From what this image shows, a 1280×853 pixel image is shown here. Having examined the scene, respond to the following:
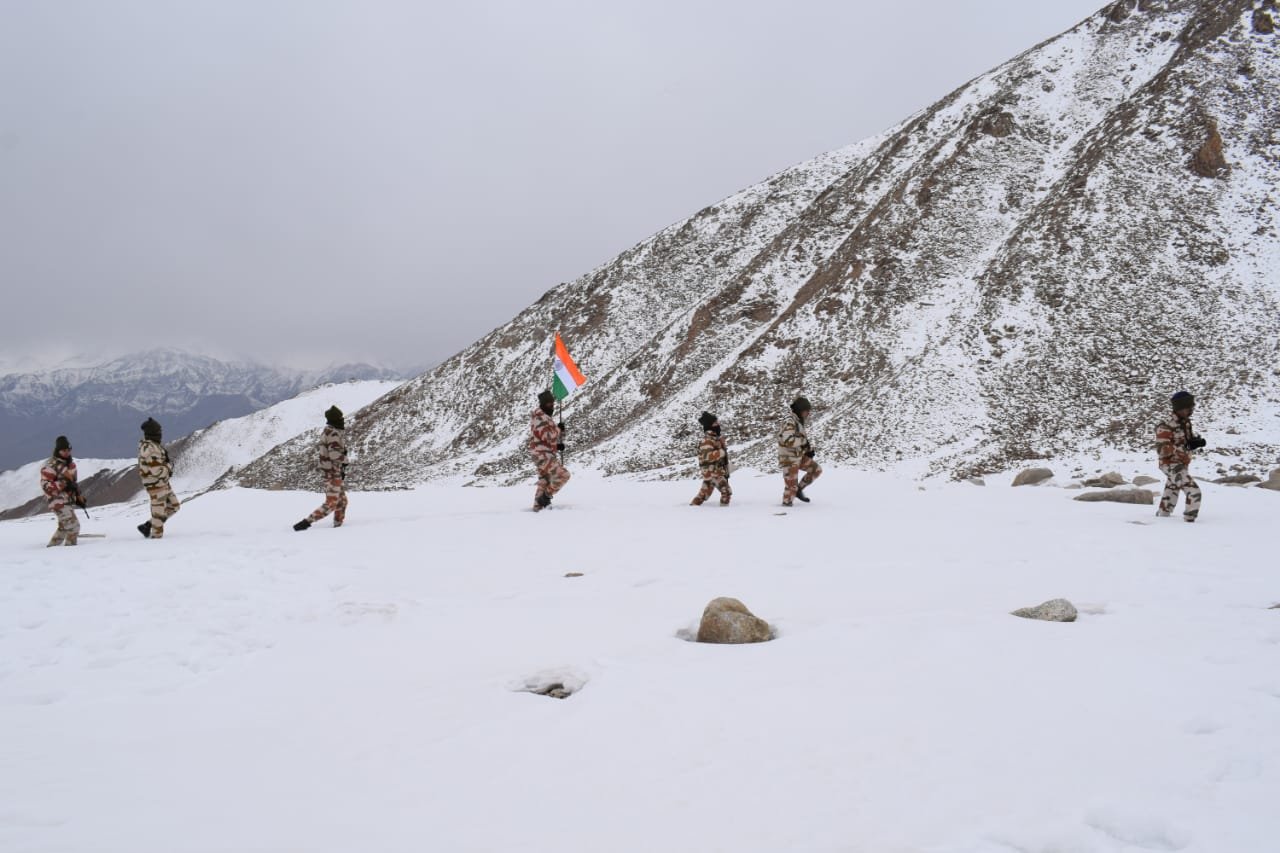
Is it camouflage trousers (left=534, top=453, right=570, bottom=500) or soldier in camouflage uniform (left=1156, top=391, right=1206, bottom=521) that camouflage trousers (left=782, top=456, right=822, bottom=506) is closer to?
camouflage trousers (left=534, top=453, right=570, bottom=500)

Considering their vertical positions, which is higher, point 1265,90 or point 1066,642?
point 1265,90

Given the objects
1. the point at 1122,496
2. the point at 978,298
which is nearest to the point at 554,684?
the point at 1122,496

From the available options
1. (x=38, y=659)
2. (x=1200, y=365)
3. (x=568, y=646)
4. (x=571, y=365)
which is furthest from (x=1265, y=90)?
(x=38, y=659)

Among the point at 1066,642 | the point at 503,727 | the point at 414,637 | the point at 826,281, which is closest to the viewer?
the point at 503,727

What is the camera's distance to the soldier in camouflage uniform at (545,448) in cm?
1551

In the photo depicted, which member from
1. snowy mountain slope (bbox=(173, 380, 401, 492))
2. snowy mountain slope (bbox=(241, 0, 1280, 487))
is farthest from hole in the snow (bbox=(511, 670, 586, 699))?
snowy mountain slope (bbox=(173, 380, 401, 492))

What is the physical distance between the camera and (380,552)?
10750mm

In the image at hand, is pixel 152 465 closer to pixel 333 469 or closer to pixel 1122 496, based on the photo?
pixel 333 469

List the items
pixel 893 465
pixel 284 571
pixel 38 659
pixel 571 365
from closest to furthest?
1. pixel 38 659
2. pixel 284 571
3. pixel 571 365
4. pixel 893 465

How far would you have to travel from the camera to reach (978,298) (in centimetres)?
3416

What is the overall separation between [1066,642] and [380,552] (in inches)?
378

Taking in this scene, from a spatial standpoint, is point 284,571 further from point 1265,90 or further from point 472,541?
point 1265,90

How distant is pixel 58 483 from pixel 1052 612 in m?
16.6

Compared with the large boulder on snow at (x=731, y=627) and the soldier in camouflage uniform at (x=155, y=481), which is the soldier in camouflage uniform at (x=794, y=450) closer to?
the large boulder on snow at (x=731, y=627)
